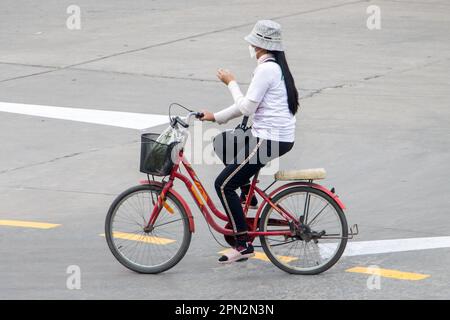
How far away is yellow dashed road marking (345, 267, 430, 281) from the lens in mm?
8281

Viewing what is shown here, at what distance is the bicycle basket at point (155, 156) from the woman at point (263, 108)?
373 millimetres

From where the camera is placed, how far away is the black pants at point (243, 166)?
841cm

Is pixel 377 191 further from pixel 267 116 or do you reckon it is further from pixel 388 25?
pixel 388 25

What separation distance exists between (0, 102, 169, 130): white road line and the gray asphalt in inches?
9.0

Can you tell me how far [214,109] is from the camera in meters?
14.4

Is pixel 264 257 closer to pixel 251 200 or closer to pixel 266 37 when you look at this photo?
pixel 251 200

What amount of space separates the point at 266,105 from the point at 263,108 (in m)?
0.04

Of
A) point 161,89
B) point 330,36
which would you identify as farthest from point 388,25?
point 161,89

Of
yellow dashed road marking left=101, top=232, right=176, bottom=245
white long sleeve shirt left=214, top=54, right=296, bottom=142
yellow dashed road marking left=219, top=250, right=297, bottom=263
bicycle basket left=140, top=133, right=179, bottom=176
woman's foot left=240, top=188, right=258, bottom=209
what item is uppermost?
white long sleeve shirt left=214, top=54, right=296, bottom=142

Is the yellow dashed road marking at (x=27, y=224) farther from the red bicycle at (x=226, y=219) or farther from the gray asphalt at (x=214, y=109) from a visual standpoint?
the red bicycle at (x=226, y=219)

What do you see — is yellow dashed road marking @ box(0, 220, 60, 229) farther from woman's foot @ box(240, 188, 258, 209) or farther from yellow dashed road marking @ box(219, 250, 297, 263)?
woman's foot @ box(240, 188, 258, 209)

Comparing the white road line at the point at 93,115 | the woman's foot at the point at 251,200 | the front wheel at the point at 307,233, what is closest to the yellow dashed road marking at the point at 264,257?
the front wheel at the point at 307,233

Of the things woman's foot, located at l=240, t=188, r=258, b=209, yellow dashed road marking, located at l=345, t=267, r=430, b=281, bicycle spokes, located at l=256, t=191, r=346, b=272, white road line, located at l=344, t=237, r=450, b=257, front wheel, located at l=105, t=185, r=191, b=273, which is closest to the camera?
yellow dashed road marking, located at l=345, t=267, r=430, b=281

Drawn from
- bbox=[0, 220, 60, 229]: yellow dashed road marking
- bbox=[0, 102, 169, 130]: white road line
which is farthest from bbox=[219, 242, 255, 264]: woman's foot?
bbox=[0, 102, 169, 130]: white road line
